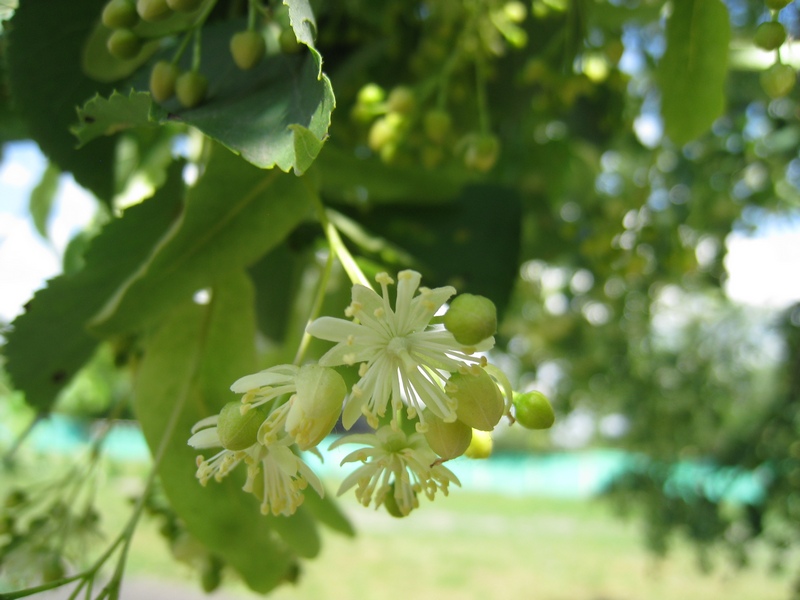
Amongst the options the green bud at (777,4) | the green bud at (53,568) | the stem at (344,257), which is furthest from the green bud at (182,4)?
the green bud at (53,568)

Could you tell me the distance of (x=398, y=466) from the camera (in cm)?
39

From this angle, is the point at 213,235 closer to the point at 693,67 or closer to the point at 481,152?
the point at 481,152

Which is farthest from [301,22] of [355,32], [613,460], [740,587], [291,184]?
[613,460]

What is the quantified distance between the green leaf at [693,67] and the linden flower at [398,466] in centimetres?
39

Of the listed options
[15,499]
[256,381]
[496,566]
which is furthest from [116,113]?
[496,566]

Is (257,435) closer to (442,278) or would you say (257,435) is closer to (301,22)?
(301,22)

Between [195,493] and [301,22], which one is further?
[195,493]

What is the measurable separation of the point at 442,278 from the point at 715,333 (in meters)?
2.82

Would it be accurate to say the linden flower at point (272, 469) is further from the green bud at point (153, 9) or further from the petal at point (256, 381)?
the green bud at point (153, 9)

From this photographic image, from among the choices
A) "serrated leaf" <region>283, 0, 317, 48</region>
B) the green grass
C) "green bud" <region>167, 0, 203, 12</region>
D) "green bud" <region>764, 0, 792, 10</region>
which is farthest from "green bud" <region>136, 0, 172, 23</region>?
the green grass

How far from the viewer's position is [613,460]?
31.1ft

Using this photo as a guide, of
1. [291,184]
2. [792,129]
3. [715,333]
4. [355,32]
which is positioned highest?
[715,333]

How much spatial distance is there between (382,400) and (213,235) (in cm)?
20

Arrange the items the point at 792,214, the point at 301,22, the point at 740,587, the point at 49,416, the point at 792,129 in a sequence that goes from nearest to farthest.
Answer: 1. the point at 301,22
2. the point at 49,416
3. the point at 792,129
4. the point at 792,214
5. the point at 740,587
